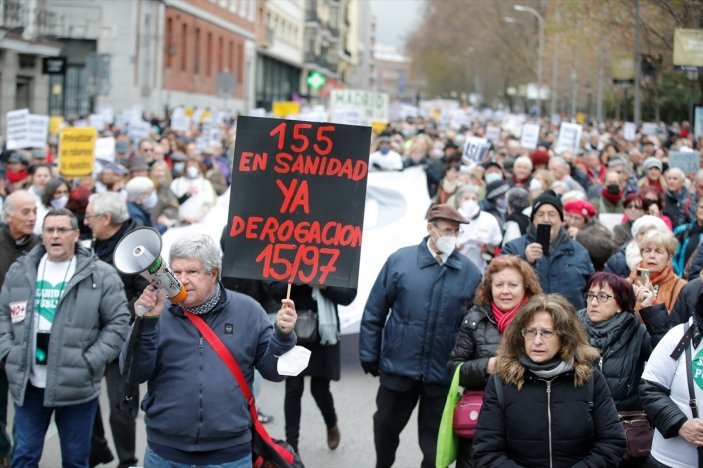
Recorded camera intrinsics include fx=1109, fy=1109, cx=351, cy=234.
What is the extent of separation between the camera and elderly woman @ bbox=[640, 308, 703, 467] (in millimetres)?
4879

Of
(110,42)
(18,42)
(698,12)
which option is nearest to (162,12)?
(110,42)

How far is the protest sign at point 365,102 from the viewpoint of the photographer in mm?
24047

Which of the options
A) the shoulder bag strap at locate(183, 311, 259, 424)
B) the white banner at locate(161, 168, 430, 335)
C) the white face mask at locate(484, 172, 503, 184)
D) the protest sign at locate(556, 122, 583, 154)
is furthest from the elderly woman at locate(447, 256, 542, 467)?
the protest sign at locate(556, 122, 583, 154)

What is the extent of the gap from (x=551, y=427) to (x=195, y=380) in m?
1.50

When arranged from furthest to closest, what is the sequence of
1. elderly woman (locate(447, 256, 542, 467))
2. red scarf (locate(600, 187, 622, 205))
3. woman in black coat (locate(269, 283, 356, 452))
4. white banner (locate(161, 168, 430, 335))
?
red scarf (locate(600, 187, 622, 205)) < white banner (locate(161, 168, 430, 335)) < woman in black coat (locate(269, 283, 356, 452)) < elderly woman (locate(447, 256, 542, 467))

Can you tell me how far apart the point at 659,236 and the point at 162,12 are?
3760 cm

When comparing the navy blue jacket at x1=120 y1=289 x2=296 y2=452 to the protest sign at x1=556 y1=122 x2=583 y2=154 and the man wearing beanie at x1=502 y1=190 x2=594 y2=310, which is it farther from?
the protest sign at x1=556 y1=122 x2=583 y2=154

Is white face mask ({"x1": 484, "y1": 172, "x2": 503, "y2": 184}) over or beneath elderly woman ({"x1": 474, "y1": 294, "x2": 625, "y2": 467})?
over

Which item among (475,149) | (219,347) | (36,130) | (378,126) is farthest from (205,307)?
(378,126)

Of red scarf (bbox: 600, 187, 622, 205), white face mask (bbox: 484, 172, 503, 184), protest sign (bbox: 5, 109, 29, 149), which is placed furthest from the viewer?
protest sign (bbox: 5, 109, 29, 149)

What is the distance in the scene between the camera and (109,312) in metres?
6.18

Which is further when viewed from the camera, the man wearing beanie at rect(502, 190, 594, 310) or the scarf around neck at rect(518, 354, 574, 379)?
the man wearing beanie at rect(502, 190, 594, 310)

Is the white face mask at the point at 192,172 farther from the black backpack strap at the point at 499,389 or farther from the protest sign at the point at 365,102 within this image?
the protest sign at the point at 365,102

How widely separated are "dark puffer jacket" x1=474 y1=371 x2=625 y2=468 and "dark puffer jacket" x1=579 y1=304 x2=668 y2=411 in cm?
83
